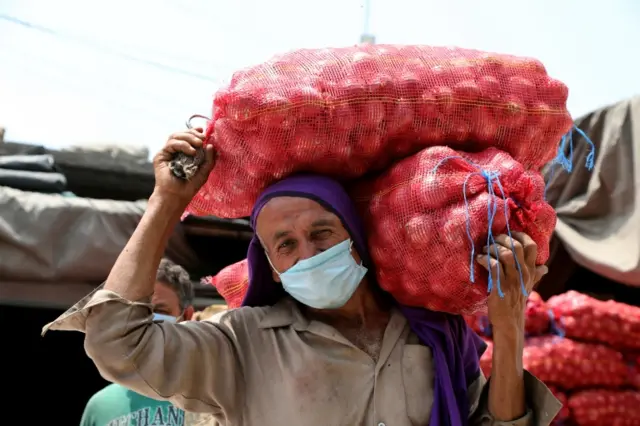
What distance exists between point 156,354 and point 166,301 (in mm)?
1624

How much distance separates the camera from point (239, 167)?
1777 millimetres

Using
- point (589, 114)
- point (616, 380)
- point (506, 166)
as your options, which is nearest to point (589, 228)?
point (589, 114)

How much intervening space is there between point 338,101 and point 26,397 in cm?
449

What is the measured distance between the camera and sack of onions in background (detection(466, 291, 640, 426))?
3.39 m

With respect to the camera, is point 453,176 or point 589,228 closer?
point 453,176

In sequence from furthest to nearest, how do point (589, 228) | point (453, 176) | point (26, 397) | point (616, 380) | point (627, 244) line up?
point (26, 397), point (589, 228), point (627, 244), point (616, 380), point (453, 176)

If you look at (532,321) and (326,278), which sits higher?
(326,278)

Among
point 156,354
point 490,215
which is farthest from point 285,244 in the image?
point 490,215

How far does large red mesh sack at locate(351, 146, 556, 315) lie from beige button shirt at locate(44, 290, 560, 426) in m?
0.22

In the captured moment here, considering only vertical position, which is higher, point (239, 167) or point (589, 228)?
point (239, 167)

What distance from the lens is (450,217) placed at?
157cm

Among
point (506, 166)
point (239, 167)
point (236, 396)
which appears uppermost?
point (506, 166)

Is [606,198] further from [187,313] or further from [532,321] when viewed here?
[187,313]

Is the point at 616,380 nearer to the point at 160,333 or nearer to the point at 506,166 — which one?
the point at 506,166
